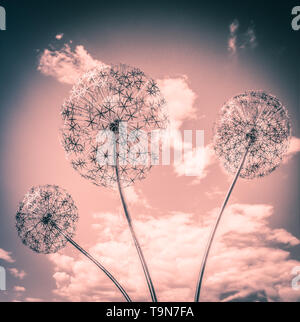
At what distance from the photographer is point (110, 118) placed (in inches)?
187

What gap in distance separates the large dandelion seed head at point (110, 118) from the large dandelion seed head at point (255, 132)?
1772 mm

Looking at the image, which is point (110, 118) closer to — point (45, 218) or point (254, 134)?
point (45, 218)

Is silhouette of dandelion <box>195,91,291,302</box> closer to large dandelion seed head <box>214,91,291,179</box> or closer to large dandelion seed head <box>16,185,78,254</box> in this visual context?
large dandelion seed head <box>214,91,291,179</box>

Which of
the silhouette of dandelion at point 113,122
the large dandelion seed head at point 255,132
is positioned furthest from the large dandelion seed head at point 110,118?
the large dandelion seed head at point 255,132

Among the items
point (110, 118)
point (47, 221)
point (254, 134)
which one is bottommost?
point (47, 221)

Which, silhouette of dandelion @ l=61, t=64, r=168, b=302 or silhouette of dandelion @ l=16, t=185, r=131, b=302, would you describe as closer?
silhouette of dandelion @ l=61, t=64, r=168, b=302

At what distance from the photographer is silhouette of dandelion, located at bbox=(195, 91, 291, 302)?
5.37m

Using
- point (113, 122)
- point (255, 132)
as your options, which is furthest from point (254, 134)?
point (113, 122)

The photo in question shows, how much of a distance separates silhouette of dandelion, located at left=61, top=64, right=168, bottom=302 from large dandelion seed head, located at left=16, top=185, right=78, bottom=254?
4.23 feet

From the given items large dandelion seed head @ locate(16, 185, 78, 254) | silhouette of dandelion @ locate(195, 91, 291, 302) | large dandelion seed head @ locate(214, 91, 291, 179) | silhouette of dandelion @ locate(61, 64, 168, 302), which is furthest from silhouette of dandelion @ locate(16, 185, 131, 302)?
large dandelion seed head @ locate(214, 91, 291, 179)

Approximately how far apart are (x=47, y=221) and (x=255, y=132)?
5390 millimetres

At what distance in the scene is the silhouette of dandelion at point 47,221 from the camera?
546 centimetres
